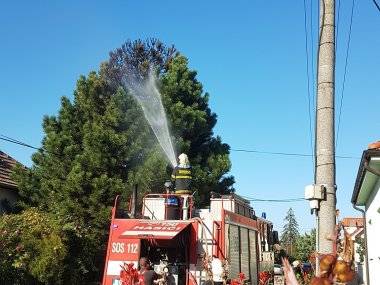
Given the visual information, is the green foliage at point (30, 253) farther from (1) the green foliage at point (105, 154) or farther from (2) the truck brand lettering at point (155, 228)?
(2) the truck brand lettering at point (155, 228)

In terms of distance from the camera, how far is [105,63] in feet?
88.1

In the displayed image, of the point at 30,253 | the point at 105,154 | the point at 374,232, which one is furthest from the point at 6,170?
the point at 374,232

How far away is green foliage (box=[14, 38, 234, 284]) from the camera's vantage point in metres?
19.2

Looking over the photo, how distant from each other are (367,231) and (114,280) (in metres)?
6.47

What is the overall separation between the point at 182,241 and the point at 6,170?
1379cm

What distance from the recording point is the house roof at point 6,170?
2076cm

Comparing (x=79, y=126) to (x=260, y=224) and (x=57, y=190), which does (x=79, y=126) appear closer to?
(x=57, y=190)

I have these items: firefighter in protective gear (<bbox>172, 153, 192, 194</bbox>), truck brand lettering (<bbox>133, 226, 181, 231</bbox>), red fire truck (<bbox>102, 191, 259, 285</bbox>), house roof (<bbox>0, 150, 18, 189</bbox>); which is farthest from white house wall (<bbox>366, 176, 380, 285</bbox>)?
house roof (<bbox>0, 150, 18, 189</bbox>)

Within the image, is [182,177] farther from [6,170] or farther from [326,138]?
[6,170]

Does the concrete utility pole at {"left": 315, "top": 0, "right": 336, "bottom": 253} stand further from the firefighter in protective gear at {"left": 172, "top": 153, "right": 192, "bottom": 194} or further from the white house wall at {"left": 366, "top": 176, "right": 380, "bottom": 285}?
the firefighter in protective gear at {"left": 172, "top": 153, "right": 192, "bottom": 194}

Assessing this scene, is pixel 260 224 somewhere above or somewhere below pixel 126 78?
below

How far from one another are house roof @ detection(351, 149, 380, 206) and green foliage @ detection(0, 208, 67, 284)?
8.20 meters

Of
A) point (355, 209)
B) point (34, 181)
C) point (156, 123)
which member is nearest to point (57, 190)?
point (34, 181)

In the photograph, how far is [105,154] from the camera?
1978 cm
